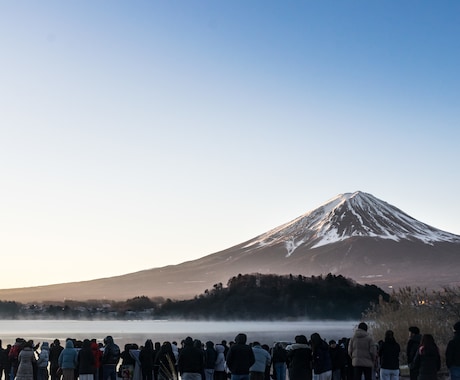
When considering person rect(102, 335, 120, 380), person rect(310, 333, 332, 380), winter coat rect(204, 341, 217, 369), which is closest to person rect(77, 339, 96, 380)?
person rect(102, 335, 120, 380)

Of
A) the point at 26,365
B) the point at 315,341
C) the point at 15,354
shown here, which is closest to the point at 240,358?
the point at 315,341

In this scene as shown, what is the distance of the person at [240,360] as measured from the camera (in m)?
13.5

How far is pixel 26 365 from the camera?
637 inches

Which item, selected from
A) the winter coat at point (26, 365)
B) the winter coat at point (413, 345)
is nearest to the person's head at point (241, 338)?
the winter coat at point (413, 345)

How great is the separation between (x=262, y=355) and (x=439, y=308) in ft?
36.5

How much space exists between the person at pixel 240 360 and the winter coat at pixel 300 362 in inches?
28.4

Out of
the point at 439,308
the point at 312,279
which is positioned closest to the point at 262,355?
the point at 439,308

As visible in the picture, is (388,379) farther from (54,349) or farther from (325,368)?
(54,349)

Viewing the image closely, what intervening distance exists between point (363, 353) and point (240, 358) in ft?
7.80

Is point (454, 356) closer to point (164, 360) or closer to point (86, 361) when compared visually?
point (164, 360)

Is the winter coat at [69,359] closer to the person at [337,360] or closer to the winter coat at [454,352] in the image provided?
the person at [337,360]

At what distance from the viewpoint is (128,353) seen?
56.0 feet

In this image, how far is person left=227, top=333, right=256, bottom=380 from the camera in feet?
44.2

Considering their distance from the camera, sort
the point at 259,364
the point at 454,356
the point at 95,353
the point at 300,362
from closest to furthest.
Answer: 1. the point at 454,356
2. the point at 300,362
3. the point at 259,364
4. the point at 95,353
